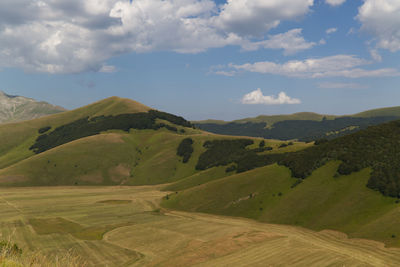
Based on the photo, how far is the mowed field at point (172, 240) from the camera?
37688mm

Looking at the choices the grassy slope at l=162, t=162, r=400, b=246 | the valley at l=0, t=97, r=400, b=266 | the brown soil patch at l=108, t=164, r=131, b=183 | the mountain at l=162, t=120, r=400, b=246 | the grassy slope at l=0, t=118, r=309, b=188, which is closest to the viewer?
the valley at l=0, t=97, r=400, b=266

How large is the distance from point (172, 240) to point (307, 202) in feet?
90.6

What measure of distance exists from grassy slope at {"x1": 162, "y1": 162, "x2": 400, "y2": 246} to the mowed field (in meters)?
2.81

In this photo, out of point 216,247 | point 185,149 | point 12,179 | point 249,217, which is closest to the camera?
point 216,247

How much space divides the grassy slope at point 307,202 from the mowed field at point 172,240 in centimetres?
281

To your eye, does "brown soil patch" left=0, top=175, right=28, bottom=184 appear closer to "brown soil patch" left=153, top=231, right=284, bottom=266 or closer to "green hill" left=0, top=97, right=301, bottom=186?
"green hill" left=0, top=97, right=301, bottom=186

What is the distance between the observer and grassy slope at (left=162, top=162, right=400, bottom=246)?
4619 centimetres

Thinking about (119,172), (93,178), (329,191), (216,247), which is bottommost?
(216,247)

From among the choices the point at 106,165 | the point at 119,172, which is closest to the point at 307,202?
the point at 119,172

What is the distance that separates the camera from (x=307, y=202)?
2271 inches

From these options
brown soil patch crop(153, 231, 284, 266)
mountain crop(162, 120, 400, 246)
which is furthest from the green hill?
brown soil patch crop(153, 231, 284, 266)

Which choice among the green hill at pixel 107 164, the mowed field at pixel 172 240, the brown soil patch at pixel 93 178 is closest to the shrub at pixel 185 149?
the green hill at pixel 107 164

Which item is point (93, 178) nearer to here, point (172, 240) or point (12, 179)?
point (12, 179)

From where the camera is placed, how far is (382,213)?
46594 millimetres
